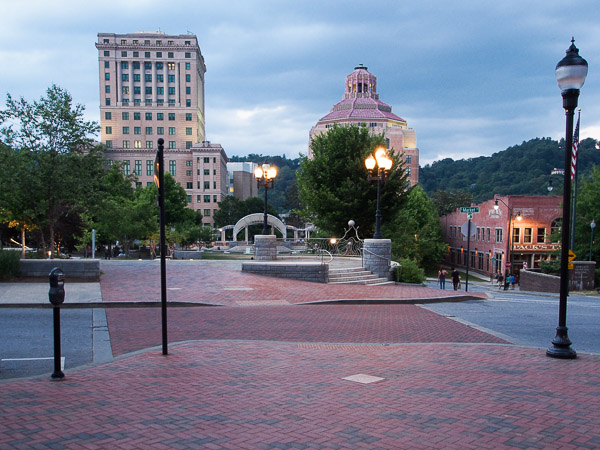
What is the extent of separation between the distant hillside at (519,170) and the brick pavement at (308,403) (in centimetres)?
10182

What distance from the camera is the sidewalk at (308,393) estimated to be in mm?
4336

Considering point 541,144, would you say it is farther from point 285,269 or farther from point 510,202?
point 285,269

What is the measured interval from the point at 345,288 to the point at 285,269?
8.71 ft

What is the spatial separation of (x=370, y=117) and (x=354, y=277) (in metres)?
110

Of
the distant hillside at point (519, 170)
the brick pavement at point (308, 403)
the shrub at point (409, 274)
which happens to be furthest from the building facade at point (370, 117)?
the brick pavement at point (308, 403)

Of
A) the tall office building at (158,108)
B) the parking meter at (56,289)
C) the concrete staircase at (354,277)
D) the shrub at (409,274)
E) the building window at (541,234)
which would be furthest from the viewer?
the tall office building at (158,108)

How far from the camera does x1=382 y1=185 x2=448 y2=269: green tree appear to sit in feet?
128

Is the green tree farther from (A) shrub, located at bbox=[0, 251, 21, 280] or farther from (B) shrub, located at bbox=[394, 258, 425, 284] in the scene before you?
(A) shrub, located at bbox=[0, 251, 21, 280]

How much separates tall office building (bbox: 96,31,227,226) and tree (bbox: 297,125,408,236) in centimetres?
8225

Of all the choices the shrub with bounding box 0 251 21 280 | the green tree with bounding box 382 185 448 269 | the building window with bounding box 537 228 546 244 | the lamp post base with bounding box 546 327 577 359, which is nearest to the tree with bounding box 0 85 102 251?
the shrub with bounding box 0 251 21 280

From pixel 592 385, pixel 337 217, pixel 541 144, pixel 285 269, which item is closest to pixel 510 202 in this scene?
pixel 337 217

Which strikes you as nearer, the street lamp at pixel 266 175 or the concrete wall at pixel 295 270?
the concrete wall at pixel 295 270

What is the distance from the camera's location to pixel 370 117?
403ft

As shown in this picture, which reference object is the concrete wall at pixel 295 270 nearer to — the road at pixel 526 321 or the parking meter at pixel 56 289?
the road at pixel 526 321
